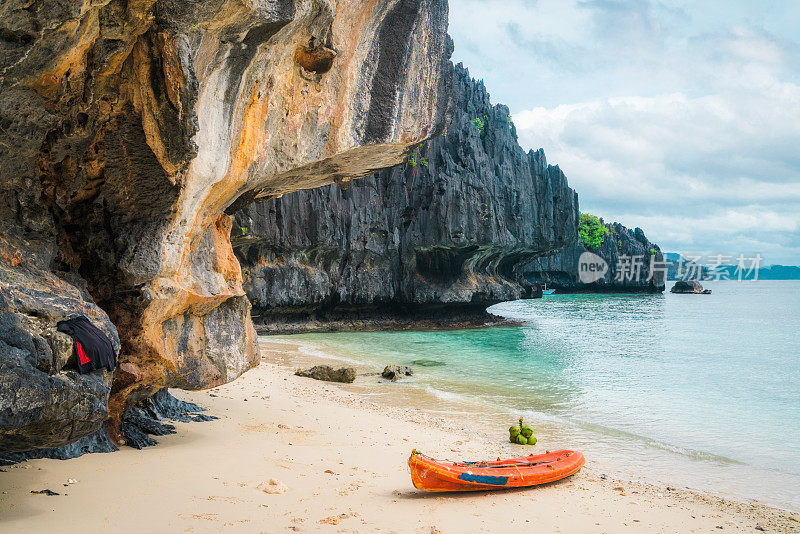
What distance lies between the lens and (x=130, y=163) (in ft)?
18.5

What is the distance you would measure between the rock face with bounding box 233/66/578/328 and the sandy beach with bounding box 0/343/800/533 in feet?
67.3

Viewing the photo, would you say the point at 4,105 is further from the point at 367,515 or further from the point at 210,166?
the point at 367,515

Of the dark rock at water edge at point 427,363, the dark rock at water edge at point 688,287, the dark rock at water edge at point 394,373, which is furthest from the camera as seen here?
the dark rock at water edge at point 688,287

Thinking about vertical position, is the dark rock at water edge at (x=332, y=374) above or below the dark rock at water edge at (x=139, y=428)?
below

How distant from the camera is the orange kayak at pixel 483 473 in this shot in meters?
5.56

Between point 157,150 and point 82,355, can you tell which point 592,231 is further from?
Result: point 82,355

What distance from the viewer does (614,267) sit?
2960 inches

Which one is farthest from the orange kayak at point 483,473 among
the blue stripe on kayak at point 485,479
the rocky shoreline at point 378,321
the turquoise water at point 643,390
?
the rocky shoreline at point 378,321

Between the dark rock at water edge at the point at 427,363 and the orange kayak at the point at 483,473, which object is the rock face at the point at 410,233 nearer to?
the dark rock at water edge at the point at 427,363

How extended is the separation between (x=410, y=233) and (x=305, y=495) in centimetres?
2975

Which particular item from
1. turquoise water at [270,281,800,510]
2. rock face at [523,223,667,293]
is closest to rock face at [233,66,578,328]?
turquoise water at [270,281,800,510]

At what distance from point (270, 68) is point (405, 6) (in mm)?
2542

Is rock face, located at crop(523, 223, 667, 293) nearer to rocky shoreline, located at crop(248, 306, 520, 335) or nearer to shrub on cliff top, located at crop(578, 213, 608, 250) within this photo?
shrub on cliff top, located at crop(578, 213, 608, 250)

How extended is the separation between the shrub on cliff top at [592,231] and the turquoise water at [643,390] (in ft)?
127
